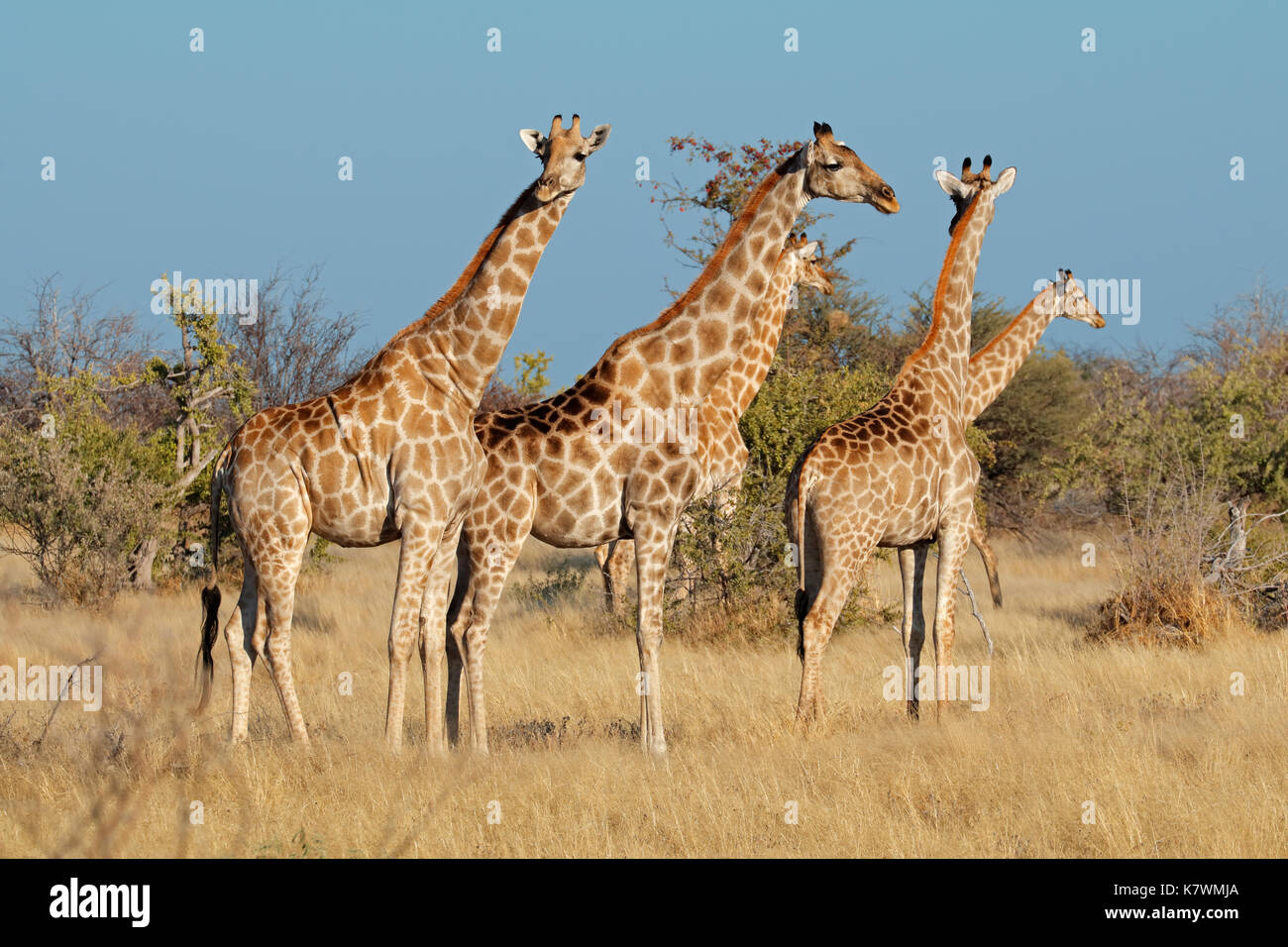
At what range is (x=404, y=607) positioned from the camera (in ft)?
24.5

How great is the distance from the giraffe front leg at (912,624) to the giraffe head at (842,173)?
227 cm

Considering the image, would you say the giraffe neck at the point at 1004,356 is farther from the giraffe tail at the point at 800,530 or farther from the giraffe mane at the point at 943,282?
the giraffe tail at the point at 800,530

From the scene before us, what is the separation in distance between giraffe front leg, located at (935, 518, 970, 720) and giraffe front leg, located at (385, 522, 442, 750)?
316 centimetres

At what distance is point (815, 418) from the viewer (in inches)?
494

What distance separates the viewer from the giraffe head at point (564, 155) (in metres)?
7.57

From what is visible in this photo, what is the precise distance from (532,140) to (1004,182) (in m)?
3.49

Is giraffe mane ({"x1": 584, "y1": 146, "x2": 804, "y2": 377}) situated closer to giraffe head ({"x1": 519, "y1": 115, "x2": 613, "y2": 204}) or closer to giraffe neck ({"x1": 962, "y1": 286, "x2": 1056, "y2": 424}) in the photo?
giraffe head ({"x1": 519, "y1": 115, "x2": 613, "y2": 204})

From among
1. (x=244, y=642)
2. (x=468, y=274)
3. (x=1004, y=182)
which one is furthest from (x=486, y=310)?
(x=1004, y=182)

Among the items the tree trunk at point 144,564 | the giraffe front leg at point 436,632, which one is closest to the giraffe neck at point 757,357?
the giraffe front leg at point 436,632

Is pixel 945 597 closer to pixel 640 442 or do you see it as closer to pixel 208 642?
pixel 640 442

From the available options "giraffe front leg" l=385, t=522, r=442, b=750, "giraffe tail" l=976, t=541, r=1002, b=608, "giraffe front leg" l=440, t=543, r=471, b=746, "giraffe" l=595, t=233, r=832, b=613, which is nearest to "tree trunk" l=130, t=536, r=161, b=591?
"giraffe" l=595, t=233, r=832, b=613

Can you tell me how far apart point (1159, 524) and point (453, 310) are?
6758mm

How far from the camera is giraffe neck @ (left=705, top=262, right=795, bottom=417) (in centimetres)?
1021

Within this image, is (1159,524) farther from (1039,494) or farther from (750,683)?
(1039,494)
